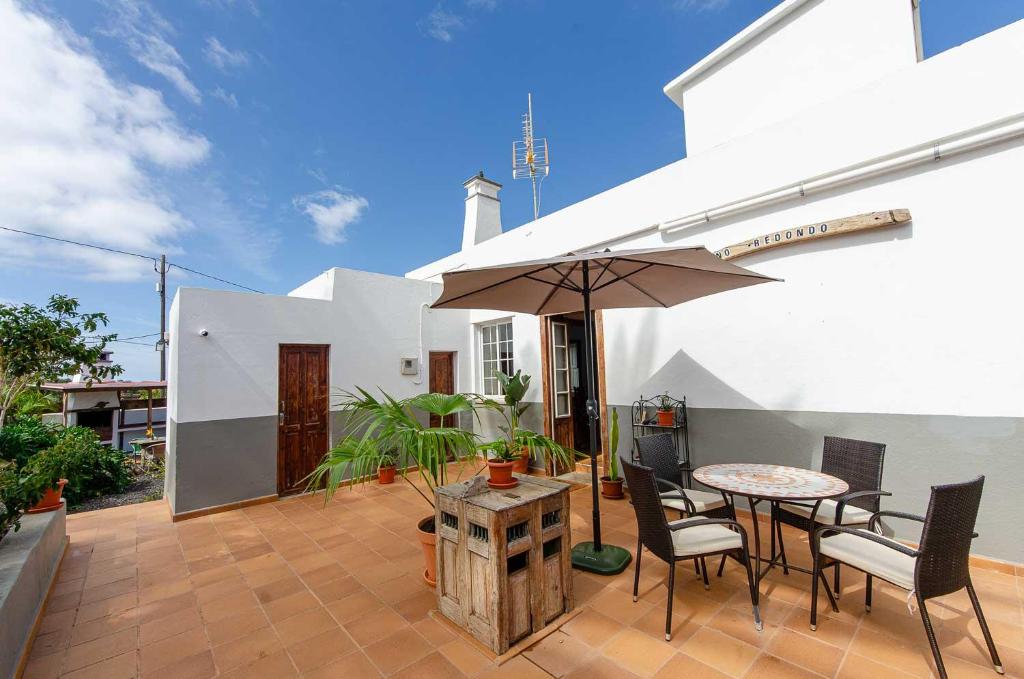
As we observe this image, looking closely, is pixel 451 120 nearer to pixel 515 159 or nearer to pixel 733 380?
pixel 515 159

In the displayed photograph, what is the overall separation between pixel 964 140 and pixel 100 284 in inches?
701

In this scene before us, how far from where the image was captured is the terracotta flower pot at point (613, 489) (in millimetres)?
4680

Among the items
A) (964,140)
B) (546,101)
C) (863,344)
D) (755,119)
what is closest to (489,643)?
(863,344)

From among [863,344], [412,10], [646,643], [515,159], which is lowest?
[646,643]

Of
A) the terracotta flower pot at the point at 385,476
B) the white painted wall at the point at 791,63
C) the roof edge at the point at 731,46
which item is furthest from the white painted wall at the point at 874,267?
the terracotta flower pot at the point at 385,476

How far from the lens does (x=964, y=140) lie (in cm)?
285

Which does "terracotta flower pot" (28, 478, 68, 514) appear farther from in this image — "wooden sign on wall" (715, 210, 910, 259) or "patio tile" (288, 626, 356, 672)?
"wooden sign on wall" (715, 210, 910, 259)

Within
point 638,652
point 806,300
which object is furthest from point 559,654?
point 806,300

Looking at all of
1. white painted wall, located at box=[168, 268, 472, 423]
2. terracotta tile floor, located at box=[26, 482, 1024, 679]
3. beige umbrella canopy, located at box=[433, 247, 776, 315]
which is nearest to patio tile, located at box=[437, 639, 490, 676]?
terracotta tile floor, located at box=[26, 482, 1024, 679]

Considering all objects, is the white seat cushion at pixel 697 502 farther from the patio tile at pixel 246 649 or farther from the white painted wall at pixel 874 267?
the patio tile at pixel 246 649

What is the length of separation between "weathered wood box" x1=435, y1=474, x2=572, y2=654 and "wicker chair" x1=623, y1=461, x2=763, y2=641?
44cm

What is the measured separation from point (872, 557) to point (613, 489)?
2.81 m

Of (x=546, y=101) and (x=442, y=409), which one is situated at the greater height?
(x=546, y=101)

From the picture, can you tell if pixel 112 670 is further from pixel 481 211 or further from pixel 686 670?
pixel 481 211
